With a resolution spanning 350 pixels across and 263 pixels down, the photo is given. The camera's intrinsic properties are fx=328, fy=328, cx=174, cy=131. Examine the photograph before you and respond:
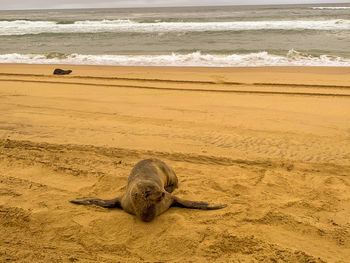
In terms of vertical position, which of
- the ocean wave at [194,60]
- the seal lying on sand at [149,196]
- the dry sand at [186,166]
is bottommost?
the ocean wave at [194,60]

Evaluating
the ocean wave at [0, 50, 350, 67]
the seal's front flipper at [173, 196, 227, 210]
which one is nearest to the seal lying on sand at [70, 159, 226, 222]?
the seal's front flipper at [173, 196, 227, 210]

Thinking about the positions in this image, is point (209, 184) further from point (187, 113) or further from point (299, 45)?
point (299, 45)

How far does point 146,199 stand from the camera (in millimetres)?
3316

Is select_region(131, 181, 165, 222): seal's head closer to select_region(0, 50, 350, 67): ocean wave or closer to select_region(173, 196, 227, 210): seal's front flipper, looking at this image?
select_region(173, 196, 227, 210): seal's front flipper

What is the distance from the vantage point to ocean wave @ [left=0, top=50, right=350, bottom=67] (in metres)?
13.4

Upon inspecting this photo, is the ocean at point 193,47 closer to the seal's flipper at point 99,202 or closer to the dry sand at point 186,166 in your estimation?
the dry sand at point 186,166

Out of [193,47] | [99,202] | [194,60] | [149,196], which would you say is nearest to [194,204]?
[149,196]

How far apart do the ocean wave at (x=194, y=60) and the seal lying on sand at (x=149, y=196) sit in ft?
33.1

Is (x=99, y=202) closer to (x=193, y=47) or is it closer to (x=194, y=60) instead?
(x=194, y=60)

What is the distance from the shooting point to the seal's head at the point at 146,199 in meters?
3.31

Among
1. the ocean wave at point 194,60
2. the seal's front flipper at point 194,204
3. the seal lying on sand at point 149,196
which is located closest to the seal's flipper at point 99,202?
the seal lying on sand at point 149,196

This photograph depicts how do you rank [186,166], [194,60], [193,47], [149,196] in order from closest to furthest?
[149,196] < [186,166] < [194,60] < [193,47]

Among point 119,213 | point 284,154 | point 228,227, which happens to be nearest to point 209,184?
point 228,227

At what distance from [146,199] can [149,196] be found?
4 cm
